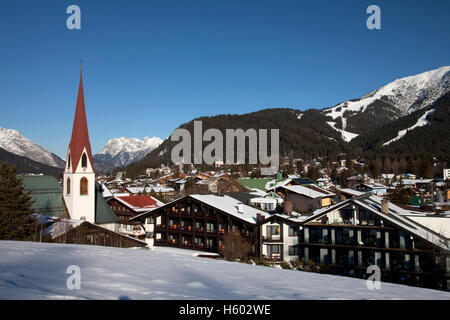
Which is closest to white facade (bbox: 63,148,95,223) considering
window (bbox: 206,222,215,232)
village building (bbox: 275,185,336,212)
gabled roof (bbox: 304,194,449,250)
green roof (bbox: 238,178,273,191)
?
window (bbox: 206,222,215,232)

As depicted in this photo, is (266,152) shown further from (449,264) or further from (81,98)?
(449,264)

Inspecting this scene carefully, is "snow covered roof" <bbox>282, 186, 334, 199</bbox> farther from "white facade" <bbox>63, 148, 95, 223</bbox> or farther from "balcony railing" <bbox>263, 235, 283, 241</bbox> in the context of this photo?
"white facade" <bbox>63, 148, 95, 223</bbox>

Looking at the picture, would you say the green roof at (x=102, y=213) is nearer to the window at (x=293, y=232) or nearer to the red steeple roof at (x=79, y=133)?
the red steeple roof at (x=79, y=133)

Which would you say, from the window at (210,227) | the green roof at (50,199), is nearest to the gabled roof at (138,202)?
the green roof at (50,199)

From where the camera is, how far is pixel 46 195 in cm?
3681

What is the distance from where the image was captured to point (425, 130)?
170m

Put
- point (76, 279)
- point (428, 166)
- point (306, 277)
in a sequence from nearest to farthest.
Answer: point (76, 279)
point (306, 277)
point (428, 166)

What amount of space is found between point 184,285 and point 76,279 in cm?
143

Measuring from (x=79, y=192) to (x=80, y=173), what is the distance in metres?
1.83

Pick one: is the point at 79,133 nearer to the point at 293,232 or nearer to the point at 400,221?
the point at 293,232

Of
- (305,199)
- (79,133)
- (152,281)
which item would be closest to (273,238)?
(305,199)

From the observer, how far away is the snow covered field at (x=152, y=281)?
4344mm

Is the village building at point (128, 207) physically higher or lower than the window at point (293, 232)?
higher
